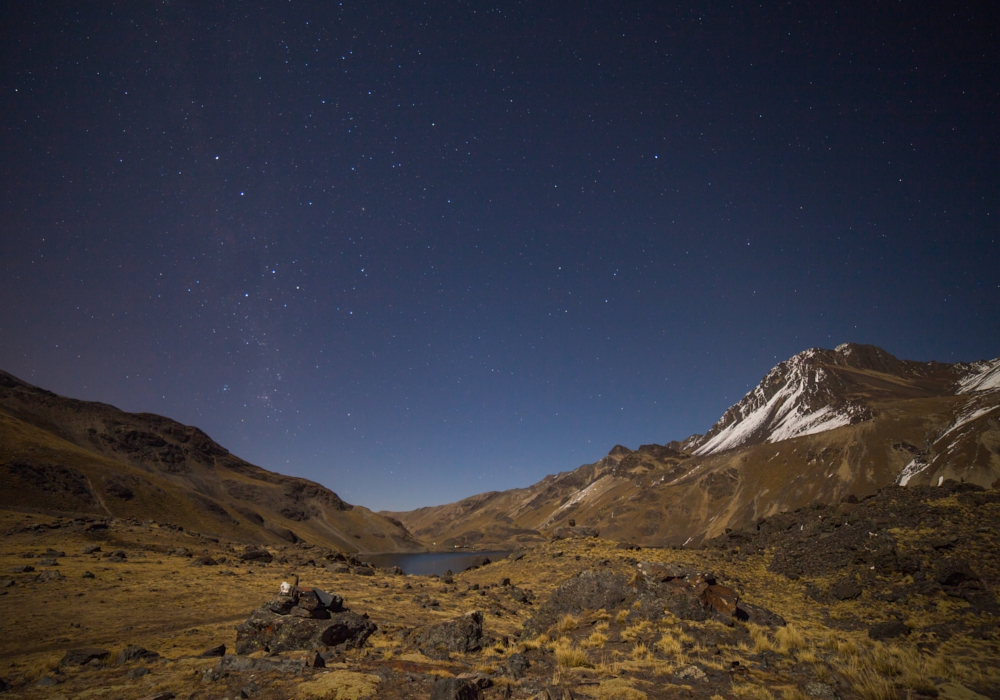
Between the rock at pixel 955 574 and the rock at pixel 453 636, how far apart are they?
19.7 m

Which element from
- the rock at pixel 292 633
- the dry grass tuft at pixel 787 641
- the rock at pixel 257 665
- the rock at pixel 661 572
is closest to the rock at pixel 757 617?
the dry grass tuft at pixel 787 641

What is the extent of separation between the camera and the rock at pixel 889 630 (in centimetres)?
1512

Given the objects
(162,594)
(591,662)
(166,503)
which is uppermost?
(591,662)

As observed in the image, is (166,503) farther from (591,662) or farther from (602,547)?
(591,662)

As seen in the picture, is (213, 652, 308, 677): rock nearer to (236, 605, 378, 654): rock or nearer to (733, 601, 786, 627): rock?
(236, 605, 378, 654): rock

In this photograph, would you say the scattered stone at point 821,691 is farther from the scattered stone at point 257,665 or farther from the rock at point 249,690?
the rock at point 249,690

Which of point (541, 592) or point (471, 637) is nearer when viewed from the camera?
point (471, 637)

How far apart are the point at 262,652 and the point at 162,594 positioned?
569 inches

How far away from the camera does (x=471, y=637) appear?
13648mm

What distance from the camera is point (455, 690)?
8.37 meters

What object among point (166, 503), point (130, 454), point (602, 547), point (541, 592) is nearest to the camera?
point (541, 592)

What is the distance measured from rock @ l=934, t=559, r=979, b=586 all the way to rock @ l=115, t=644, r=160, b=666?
95.9 feet

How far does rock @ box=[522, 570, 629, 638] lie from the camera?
57.8 feet

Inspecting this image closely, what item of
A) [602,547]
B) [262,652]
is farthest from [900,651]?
[602,547]
